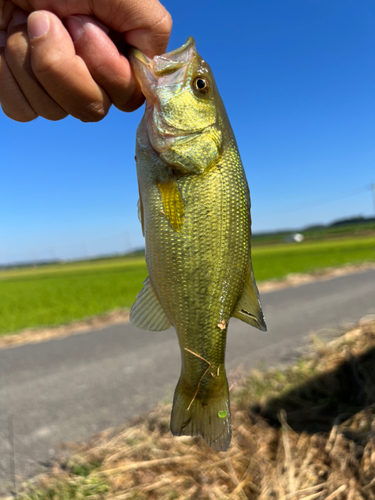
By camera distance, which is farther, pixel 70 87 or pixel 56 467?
pixel 56 467

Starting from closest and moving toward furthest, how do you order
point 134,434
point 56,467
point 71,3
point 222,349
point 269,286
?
point 71,3
point 222,349
point 56,467
point 134,434
point 269,286

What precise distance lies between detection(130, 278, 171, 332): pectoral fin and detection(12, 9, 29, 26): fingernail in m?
1.47

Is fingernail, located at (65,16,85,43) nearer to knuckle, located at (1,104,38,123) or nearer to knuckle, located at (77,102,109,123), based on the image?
knuckle, located at (77,102,109,123)

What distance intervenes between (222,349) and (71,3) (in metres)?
1.84

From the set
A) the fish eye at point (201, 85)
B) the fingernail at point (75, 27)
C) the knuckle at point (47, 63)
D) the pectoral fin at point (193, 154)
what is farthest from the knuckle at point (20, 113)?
the fish eye at point (201, 85)

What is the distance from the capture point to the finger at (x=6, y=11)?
5.84ft

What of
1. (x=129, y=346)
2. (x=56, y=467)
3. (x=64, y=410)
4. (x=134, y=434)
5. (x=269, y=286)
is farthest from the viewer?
(x=269, y=286)

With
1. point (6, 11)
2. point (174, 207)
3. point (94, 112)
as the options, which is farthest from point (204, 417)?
point (6, 11)

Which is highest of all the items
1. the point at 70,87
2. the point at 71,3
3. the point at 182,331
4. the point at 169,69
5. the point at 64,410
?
the point at 71,3

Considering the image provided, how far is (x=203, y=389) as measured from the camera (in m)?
1.72

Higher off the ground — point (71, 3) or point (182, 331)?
point (71, 3)

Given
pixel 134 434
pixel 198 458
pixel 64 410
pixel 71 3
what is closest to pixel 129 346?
pixel 64 410

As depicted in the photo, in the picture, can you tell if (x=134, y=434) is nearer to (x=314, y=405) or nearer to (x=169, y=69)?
(x=314, y=405)

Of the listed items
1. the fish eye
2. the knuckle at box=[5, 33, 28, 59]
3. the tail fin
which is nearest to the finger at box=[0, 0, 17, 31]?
the knuckle at box=[5, 33, 28, 59]
